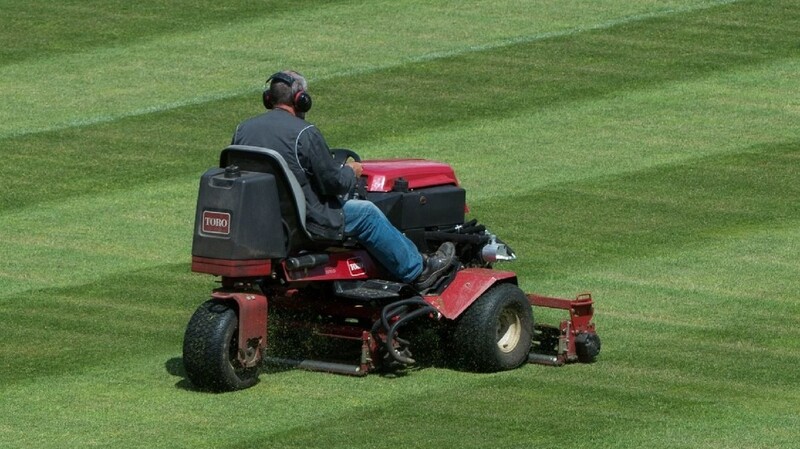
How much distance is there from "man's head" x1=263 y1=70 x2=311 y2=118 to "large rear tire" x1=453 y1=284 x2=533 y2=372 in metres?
1.51

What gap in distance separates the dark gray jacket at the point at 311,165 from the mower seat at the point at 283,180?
2.6 inches

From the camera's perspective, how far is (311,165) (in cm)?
973

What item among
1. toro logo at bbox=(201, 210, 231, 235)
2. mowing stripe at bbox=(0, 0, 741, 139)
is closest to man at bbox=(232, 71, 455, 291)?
toro logo at bbox=(201, 210, 231, 235)

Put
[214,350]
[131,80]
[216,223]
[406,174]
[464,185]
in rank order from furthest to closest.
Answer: [131,80], [464,185], [406,174], [216,223], [214,350]

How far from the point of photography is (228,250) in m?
9.49

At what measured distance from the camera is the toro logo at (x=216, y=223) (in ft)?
31.2

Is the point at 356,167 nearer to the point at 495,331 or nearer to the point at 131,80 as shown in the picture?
the point at 495,331

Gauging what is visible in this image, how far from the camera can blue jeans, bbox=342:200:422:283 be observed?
9.88 metres

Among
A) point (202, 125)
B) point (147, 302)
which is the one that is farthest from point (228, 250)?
point (202, 125)

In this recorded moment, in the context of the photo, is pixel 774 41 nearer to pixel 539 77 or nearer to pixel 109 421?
pixel 539 77

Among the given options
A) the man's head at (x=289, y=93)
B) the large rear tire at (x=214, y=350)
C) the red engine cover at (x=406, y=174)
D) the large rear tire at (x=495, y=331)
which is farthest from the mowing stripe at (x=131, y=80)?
the large rear tire at (x=495, y=331)

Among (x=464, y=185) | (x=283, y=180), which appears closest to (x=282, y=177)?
(x=283, y=180)

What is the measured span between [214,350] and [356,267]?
1.09 meters

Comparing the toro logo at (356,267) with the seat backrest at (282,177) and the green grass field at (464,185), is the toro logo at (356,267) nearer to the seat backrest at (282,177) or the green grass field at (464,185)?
the seat backrest at (282,177)
